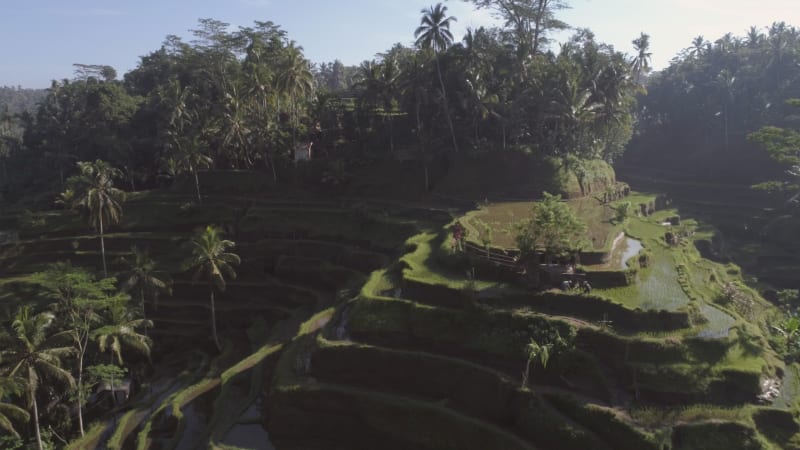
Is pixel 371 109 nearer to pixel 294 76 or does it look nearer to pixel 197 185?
pixel 294 76

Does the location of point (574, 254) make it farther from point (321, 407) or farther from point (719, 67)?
point (719, 67)

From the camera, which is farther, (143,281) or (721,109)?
(721,109)

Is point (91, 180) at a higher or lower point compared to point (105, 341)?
higher

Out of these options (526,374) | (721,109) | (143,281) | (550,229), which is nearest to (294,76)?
(143,281)

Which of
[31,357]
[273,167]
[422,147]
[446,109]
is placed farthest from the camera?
[273,167]

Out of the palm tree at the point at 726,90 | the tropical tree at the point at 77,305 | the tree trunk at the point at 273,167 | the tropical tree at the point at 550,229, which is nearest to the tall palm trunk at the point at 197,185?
the tree trunk at the point at 273,167

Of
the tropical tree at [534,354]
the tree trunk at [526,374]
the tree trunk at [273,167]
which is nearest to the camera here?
the tropical tree at [534,354]

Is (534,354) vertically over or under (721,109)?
under

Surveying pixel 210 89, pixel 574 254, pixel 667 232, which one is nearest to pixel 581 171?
pixel 667 232

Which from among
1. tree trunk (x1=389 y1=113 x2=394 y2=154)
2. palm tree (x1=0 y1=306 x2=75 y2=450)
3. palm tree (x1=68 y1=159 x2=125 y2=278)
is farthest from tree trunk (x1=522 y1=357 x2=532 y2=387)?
tree trunk (x1=389 y1=113 x2=394 y2=154)

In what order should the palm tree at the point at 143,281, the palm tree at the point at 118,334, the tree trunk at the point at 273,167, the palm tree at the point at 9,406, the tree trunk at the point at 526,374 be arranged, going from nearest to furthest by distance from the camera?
the palm tree at the point at 9,406 → the tree trunk at the point at 526,374 → the palm tree at the point at 118,334 → the palm tree at the point at 143,281 → the tree trunk at the point at 273,167

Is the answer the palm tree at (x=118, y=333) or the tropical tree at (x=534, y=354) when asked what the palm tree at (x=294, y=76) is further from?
the tropical tree at (x=534, y=354)
